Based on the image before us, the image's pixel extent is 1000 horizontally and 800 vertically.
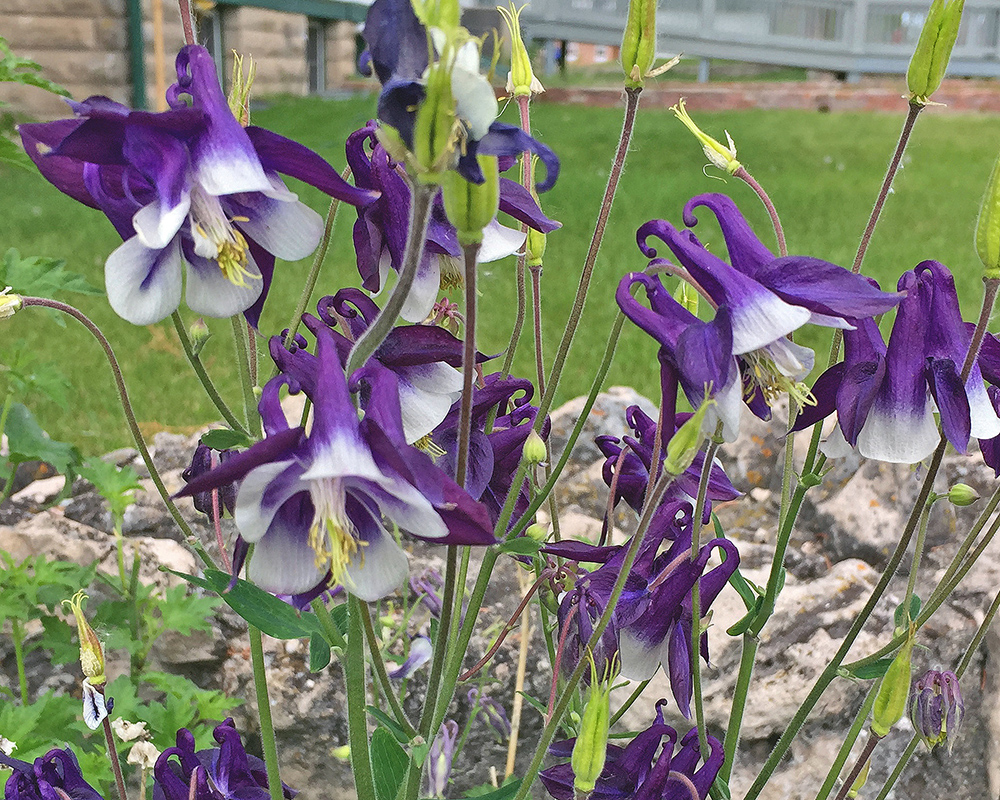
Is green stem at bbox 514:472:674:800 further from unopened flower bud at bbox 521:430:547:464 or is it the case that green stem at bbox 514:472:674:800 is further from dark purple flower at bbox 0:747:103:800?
dark purple flower at bbox 0:747:103:800

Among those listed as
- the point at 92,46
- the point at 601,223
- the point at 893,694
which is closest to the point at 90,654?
the point at 601,223

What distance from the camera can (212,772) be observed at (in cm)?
118

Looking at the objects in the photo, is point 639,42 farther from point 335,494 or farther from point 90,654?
point 90,654

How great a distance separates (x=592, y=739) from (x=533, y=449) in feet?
0.86

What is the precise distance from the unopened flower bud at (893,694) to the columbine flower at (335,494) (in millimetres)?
405

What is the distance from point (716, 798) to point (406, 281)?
0.73 metres

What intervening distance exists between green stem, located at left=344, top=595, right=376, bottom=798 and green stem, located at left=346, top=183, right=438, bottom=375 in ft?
0.87

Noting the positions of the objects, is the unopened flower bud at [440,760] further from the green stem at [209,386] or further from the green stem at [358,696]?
the green stem at [209,386]

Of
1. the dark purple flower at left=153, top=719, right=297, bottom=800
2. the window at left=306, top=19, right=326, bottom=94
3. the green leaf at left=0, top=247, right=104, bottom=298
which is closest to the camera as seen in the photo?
the dark purple flower at left=153, top=719, right=297, bottom=800

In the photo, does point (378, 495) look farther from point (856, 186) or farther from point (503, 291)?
point (856, 186)

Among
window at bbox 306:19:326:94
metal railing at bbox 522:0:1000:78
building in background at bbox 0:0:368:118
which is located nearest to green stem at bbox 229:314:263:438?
building in background at bbox 0:0:368:118

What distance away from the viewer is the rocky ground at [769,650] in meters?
1.72

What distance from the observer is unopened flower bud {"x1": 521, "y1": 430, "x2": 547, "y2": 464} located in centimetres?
92

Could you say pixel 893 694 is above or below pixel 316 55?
below
